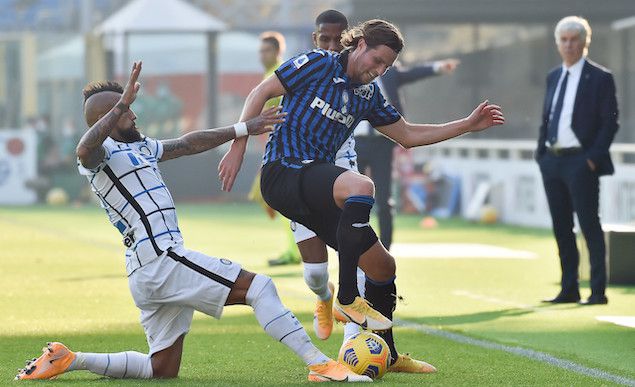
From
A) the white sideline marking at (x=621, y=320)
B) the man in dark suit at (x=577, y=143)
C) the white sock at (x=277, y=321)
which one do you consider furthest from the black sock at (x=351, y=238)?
the man in dark suit at (x=577, y=143)

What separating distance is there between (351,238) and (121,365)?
1294 mm

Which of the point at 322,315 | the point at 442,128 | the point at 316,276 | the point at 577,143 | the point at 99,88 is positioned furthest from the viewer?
the point at 577,143

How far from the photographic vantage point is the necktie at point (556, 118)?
466 inches

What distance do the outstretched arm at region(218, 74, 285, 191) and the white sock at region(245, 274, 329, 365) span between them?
0.65 m

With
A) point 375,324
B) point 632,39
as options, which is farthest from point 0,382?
point 632,39

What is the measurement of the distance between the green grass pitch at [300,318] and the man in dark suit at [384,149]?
2.05ft

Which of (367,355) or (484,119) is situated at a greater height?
(484,119)

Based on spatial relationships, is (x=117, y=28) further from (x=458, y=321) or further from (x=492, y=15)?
(x=458, y=321)

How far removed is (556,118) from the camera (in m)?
11.9

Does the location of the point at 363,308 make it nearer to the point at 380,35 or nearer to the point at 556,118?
the point at 380,35

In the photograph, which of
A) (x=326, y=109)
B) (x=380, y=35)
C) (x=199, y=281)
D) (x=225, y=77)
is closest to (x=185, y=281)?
(x=199, y=281)

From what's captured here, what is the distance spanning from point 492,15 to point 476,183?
7.99m

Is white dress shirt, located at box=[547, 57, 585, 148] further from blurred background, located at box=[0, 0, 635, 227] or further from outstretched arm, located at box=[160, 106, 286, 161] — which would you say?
blurred background, located at box=[0, 0, 635, 227]

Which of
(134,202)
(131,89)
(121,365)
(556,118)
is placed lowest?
(121,365)
